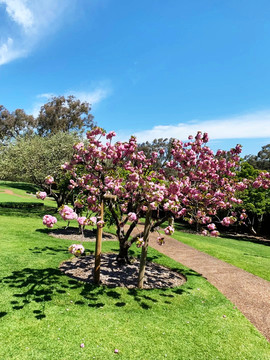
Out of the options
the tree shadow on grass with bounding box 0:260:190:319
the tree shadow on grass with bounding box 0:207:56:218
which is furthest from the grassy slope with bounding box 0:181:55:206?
the tree shadow on grass with bounding box 0:260:190:319

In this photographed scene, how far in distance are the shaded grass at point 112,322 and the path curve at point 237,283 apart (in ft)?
1.52

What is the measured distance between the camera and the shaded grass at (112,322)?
15.3 feet

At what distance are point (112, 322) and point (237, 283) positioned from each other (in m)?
6.13

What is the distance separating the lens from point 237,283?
9.34 metres

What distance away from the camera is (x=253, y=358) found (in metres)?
5.00

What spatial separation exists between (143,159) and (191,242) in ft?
34.7

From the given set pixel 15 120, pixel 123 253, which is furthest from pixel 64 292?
pixel 15 120

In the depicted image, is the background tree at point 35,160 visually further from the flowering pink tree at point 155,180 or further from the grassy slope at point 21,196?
the flowering pink tree at point 155,180

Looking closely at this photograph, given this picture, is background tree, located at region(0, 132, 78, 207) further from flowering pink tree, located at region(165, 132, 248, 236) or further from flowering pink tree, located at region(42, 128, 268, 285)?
flowering pink tree, located at region(165, 132, 248, 236)

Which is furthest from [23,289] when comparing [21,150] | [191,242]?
[21,150]

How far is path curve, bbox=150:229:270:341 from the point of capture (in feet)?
23.0

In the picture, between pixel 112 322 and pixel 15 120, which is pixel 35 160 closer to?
pixel 112 322

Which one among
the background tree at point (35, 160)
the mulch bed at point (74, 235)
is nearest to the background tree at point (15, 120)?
the background tree at point (35, 160)

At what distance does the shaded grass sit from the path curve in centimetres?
46
